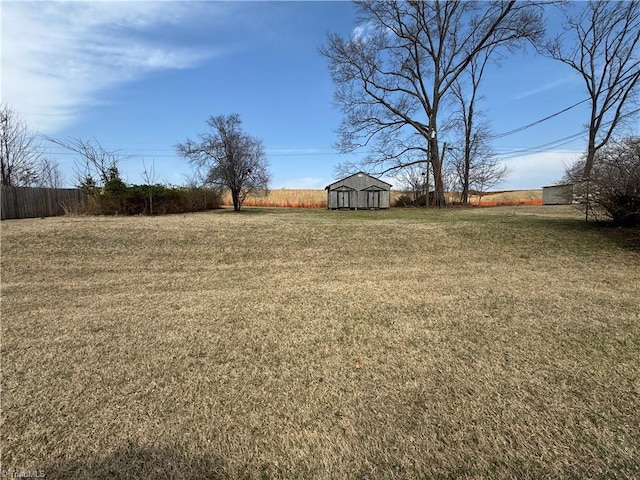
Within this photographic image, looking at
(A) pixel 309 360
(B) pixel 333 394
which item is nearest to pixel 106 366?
(A) pixel 309 360

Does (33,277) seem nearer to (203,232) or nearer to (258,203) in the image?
(203,232)

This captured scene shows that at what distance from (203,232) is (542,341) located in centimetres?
734

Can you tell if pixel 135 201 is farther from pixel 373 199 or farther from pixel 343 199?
pixel 373 199

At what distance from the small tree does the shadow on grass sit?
9.28 m

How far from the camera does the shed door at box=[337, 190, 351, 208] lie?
28542 millimetres

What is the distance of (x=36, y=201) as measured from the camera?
1391 cm

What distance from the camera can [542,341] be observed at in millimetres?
2957

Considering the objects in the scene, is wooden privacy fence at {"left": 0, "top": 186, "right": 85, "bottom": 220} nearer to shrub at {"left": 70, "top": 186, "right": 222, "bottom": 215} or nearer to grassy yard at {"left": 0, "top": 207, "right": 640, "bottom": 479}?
shrub at {"left": 70, "top": 186, "right": 222, "bottom": 215}

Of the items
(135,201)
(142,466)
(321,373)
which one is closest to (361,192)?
(135,201)

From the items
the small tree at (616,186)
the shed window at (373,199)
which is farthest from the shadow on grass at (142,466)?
the shed window at (373,199)

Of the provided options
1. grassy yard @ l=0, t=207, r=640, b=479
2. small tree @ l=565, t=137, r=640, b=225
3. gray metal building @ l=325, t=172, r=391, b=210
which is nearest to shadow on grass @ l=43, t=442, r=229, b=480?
grassy yard @ l=0, t=207, r=640, b=479

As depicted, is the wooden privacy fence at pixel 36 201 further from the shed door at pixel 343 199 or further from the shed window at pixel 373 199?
the shed window at pixel 373 199

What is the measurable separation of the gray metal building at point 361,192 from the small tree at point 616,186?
20.2m

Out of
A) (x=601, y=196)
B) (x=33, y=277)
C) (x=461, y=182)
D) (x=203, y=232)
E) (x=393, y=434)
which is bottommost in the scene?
(x=393, y=434)
